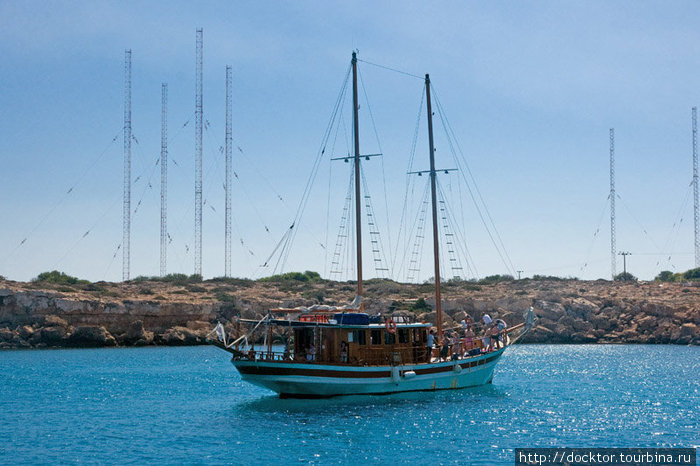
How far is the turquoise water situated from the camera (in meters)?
23.5

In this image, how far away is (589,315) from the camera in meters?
79.6

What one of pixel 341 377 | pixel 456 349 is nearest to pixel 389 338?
pixel 341 377

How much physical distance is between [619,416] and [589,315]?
51.9m

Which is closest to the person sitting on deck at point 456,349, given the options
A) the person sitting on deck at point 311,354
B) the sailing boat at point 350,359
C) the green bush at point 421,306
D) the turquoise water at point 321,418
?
the sailing boat at point 350,359

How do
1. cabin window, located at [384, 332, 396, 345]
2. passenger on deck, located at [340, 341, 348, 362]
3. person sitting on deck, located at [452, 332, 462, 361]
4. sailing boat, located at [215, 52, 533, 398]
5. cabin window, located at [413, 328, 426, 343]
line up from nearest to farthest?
sailing boat, located at [215, 52, 533, 398] → passenger on deck, located at [340, 341, 348, 362] → cabin window, located at [384, 332, 396, 345] → cabin window, located at [413, 328, 426, 343] → person sitting on deck, located at [452, 332, 462, 361]

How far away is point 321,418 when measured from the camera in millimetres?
28969

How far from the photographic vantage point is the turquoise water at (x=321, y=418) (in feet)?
77.1

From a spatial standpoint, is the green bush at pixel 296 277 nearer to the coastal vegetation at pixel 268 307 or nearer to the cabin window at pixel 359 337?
the coastal vegetation at pixel 268 307

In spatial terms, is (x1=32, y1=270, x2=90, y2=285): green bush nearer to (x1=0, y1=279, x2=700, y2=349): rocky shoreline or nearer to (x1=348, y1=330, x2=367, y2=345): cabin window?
(x1=0, y1=279, x2=700, y2=349): rocky shoreline

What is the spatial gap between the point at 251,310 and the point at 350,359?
4396 cm

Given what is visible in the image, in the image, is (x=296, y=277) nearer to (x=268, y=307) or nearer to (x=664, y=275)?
(x=268, y=307)

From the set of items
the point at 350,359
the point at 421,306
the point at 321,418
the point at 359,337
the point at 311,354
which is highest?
the point at 421,306

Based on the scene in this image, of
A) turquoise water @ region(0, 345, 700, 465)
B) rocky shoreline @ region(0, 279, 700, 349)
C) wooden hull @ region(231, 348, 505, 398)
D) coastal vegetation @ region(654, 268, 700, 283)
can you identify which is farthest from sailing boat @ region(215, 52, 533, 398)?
coastal vegetation @ region(654, 268, 700, 283)

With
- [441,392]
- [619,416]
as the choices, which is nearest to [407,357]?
[441,392]
